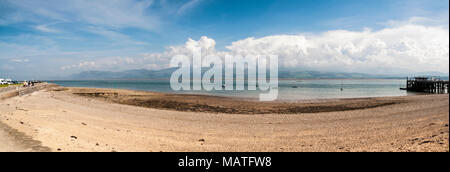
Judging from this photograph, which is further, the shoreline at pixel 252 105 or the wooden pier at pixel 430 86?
the wooden pier at pixel 430 86

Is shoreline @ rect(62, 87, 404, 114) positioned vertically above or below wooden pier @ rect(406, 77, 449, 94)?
below

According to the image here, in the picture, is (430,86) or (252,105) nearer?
(252,105)

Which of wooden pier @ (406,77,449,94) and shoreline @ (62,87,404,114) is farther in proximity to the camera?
wooden pier @ (406,77,449,94)

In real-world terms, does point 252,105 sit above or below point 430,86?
below

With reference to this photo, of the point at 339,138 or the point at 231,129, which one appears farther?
the point at 231,129

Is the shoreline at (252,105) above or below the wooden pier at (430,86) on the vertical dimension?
below

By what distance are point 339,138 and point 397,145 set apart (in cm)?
223
